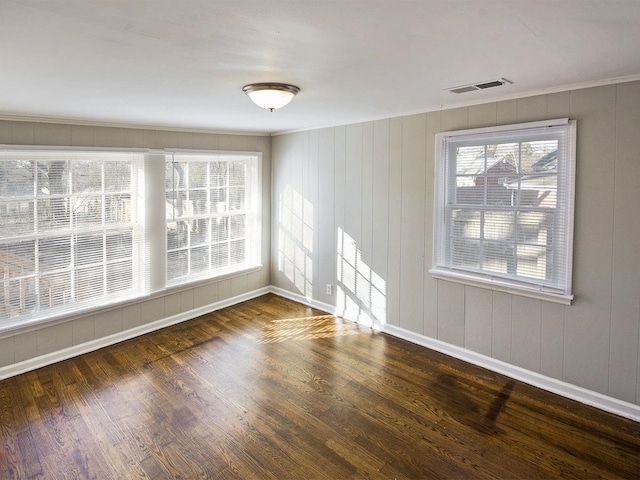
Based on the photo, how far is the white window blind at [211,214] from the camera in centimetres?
464

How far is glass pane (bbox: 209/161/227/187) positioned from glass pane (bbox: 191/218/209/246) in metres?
0.50

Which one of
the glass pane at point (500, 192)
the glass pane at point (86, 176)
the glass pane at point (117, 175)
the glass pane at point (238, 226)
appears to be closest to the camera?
the glass pane at point (500, 192)

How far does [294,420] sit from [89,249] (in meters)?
2.77

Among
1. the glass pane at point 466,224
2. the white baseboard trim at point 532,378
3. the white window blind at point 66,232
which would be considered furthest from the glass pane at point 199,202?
the glass pane at point 466,224

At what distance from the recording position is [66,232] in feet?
12.4

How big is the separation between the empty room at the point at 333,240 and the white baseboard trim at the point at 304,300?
64 millimetres

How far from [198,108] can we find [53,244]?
1941mm

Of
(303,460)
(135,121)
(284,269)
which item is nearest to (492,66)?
(303,460)

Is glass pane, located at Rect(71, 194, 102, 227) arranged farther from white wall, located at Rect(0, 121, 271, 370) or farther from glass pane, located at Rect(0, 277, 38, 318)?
glass pane, located at Rect(0, 277, 38, 318)

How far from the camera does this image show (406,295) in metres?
4.11

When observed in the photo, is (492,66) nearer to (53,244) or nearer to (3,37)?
(3,37)

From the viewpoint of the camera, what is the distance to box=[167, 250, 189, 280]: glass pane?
15.3 feet

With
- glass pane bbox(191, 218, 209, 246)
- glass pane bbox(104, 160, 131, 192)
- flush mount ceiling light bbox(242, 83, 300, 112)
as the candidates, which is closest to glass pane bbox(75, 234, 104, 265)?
glass pane bbox(104, 160, 131, 192)

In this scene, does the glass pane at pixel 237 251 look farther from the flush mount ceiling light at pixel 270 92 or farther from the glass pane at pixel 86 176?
the flush mount ceiling light at pixel 270 92
